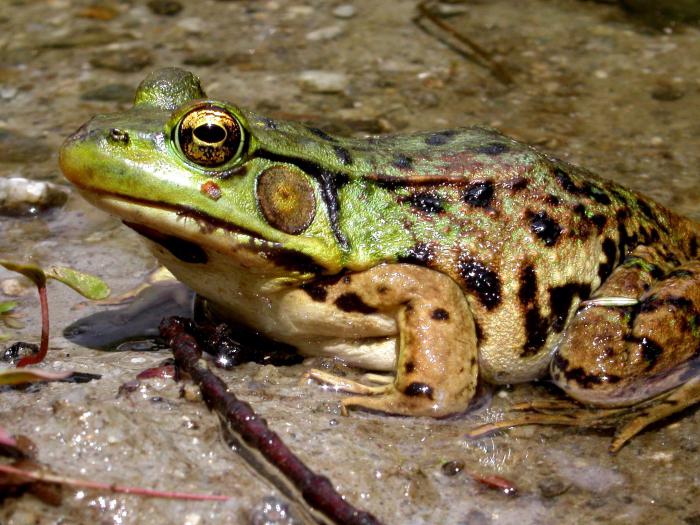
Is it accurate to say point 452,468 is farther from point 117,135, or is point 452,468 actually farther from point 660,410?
point 117,135

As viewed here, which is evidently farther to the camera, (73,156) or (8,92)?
(8,92)

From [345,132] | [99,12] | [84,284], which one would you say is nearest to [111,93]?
[99,12]

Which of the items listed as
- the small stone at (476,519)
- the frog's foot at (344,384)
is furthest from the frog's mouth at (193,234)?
the small stone at (476,519)

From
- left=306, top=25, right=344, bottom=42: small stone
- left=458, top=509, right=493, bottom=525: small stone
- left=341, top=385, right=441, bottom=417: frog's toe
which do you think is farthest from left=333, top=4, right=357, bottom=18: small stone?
left=458, top=509, right=493, bottom=525: small stone

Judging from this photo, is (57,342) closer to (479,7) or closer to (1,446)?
(1,446)

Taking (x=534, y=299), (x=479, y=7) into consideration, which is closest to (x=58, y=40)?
(x=479, y=7)

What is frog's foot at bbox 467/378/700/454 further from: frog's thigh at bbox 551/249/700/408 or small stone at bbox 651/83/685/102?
small stone at bbox 651/83/685/102
